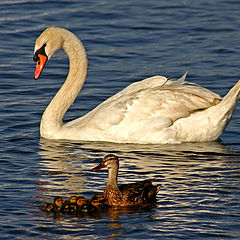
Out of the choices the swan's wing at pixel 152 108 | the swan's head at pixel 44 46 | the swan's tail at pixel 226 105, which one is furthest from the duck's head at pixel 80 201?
the swan's head at pixel 44 46

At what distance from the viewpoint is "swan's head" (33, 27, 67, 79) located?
537 inches

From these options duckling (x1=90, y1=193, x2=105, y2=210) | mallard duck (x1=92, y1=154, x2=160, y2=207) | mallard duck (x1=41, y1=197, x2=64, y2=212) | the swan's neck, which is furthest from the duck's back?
the swan's neck

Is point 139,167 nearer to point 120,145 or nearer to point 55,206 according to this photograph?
point 120,145

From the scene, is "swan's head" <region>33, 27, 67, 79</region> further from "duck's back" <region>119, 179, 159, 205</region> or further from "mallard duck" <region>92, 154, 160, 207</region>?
"duck's back" <region>119, 179, 159, 205</region>

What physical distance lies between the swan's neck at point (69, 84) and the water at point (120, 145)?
17.4 inches

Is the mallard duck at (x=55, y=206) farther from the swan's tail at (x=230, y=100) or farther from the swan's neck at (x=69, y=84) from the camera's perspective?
the swan's tail at (x=230, y=100)

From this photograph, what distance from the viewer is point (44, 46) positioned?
540 inches

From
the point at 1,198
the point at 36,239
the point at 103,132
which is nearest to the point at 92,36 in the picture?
the point at 103,132

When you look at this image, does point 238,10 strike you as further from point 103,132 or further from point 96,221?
point 96,221

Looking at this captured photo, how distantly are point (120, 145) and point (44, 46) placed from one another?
89.5 inches

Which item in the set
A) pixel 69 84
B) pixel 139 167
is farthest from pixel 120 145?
pixel 69 84

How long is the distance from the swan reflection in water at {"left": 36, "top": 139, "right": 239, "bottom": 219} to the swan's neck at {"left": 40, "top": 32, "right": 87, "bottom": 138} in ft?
1.62

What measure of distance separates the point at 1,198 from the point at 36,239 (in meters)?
1.44

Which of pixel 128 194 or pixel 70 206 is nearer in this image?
pixel 70 206
